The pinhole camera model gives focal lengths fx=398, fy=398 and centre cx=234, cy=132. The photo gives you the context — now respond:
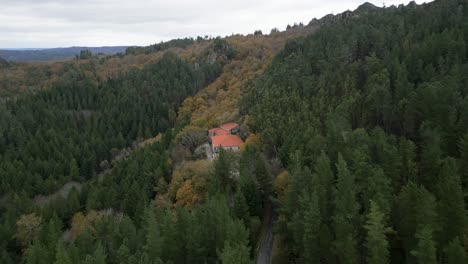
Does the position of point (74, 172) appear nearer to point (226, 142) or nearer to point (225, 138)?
point (225, 138)

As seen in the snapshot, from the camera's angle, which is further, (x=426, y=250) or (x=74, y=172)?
(x=74, y=172)

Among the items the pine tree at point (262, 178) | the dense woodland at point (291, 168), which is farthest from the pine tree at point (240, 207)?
the pine tree at point (262, 178)

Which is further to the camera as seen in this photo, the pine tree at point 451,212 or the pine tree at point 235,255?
the pine tree at point 235,255

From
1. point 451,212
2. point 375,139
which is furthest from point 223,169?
point 451,212

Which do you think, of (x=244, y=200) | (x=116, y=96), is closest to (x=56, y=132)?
(x=116, y=96)

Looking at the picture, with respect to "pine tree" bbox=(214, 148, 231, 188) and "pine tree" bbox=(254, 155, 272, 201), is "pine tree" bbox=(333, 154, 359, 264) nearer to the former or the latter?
"pine tree" bbox=(254, 155, 272, 201)

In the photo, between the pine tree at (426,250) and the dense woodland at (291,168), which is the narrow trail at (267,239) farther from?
the pine tree at (426,250)
